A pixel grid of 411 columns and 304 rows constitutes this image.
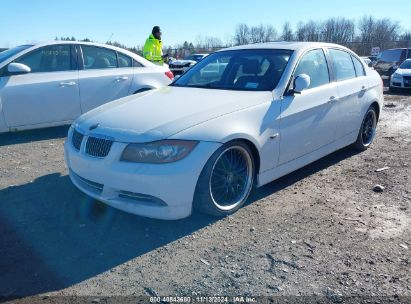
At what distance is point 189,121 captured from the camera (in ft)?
11.6

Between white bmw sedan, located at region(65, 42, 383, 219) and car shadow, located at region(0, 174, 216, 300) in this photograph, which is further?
white bmw sedan, located at region(65, 42, 383, 219)

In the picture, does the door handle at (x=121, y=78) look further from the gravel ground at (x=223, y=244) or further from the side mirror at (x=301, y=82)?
the side mirror at (x=301, y=82)

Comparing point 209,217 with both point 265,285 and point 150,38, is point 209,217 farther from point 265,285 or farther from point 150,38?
point 150,38


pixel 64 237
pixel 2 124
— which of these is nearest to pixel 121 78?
pixel 2 124

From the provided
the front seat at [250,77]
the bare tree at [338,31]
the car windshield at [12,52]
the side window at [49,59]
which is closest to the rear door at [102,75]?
the side window at [49,59]

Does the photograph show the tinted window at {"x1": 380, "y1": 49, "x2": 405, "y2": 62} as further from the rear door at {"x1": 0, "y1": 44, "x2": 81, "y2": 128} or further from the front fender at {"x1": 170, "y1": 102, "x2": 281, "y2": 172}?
the front fender at {"x1": 170, "y1": 102, "x2": 281, "y2": 172}

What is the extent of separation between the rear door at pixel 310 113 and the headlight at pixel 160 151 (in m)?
1.25

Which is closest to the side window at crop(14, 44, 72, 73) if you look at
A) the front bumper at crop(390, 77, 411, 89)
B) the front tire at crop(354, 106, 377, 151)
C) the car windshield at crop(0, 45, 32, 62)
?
the car windshield at crop(0, 45, 32, 62)

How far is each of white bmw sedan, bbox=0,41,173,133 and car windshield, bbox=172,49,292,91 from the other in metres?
2.37

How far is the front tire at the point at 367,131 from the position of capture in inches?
236

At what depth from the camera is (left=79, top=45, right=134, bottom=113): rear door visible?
23.0ft

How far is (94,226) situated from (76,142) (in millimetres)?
841

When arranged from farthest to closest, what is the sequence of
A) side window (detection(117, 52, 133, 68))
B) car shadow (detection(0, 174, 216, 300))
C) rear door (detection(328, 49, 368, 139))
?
side window (detection(117, 52, 133, 68)) < rear door (detection(328, 49, 368, 139)) < car shadow (detection(0, 174, 216, 300))

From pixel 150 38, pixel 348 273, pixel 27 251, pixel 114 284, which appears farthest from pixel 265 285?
pixel 150 38
